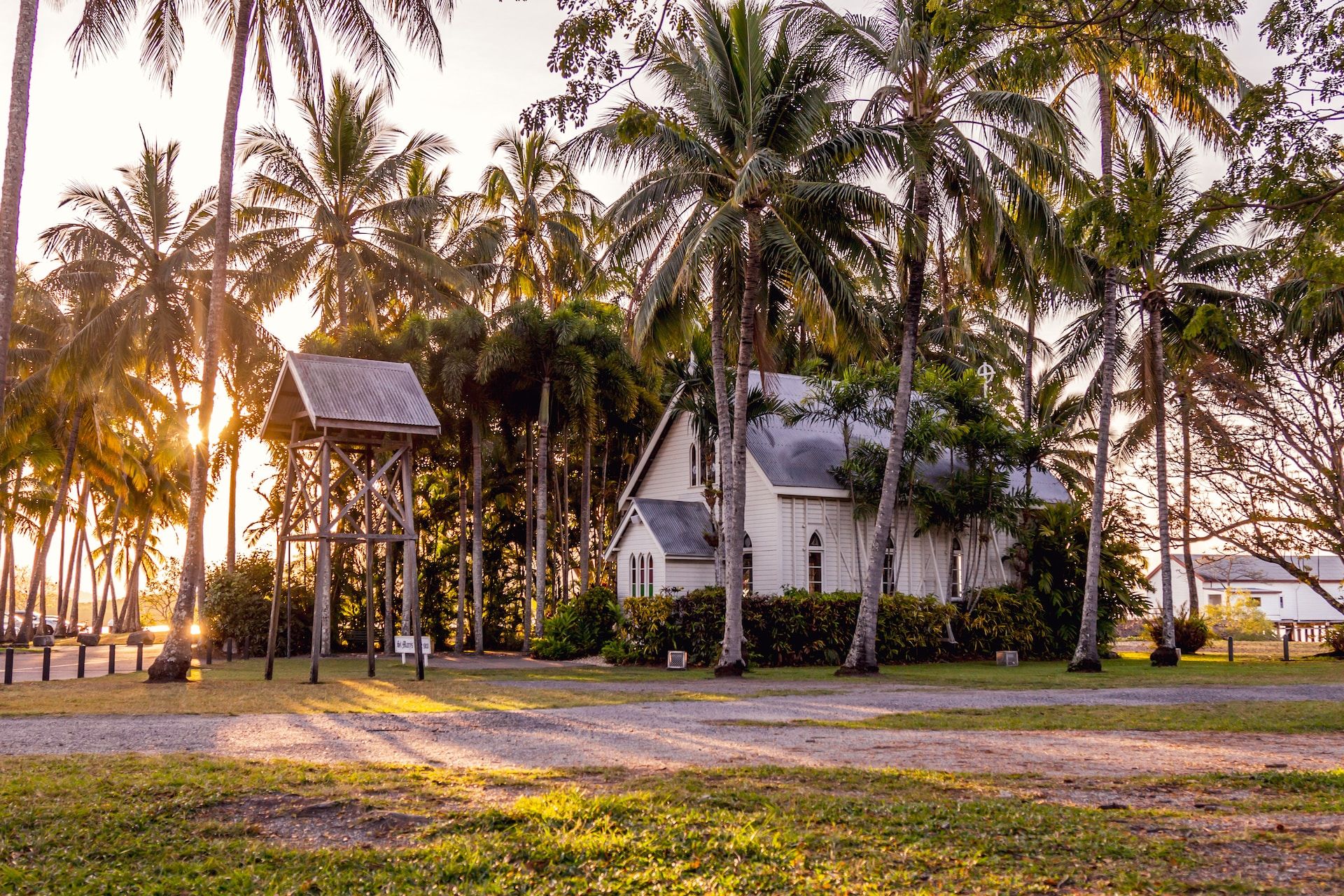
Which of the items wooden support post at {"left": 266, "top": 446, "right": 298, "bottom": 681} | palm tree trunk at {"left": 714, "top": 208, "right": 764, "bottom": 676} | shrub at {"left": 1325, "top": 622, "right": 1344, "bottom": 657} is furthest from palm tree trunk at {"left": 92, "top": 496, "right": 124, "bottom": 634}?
shrub at {"left": 1325, "top": 622, "right": 1344, "bottom": 657}

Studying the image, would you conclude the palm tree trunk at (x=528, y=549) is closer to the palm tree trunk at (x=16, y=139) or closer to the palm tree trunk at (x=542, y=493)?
the palm tree trunk at (x=542, y=493)

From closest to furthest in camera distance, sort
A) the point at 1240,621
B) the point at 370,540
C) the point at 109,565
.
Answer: the point at 370,540, the point at 109,565, the point at 1240,621

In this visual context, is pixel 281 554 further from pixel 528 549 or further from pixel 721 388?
pixel 528 549

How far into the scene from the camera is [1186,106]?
21516 mm

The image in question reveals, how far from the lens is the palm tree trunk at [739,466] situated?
22.7 m

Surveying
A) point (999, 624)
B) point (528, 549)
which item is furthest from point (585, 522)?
point (999, 624)

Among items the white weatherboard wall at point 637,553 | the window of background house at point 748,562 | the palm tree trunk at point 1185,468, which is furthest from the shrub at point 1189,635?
the white weatherboard wall at point 637,553

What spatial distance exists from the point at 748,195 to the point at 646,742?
12.4 m

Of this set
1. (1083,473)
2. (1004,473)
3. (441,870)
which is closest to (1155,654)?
(1004,473)

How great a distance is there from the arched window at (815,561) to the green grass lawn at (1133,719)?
48.8 ft

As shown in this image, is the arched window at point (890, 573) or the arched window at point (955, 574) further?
the arched window at point (955, 574)

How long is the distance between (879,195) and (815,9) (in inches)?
165

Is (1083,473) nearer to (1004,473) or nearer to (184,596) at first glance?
(1004,473)

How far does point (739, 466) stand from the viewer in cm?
2325
